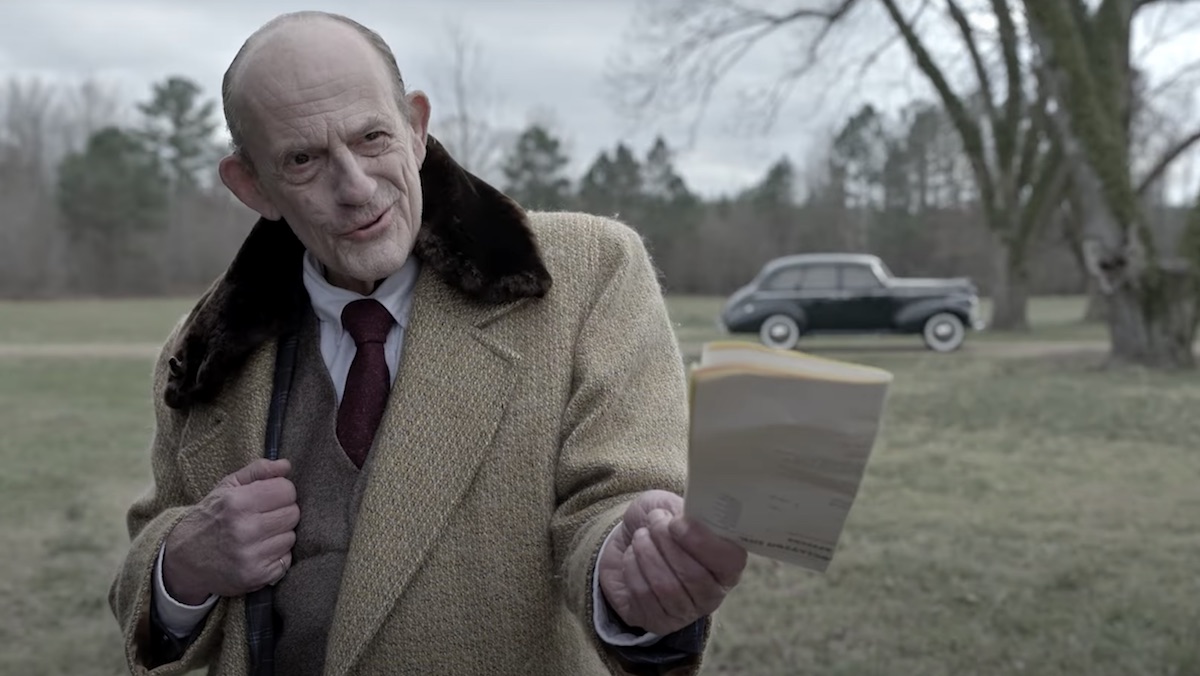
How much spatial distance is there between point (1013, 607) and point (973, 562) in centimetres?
69

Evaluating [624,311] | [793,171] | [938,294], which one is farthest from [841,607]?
[793,171]

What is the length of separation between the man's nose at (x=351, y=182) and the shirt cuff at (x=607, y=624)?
58 centimetres

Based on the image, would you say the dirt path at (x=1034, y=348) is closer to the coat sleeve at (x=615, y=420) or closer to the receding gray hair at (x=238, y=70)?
the coat sleeve at (x=615, y=420)

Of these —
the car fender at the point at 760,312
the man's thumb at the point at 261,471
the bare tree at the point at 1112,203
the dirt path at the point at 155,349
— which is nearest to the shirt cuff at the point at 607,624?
the man's thumb at the point at 261,471

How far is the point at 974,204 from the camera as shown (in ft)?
131

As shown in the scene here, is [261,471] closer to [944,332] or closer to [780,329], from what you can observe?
[780,329]

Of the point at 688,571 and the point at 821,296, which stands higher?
the point at 688,571

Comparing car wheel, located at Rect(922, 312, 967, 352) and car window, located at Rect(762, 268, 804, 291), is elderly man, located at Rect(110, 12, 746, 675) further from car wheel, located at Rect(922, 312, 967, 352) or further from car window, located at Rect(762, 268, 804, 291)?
car window, located at Rect(762, 268, 804, 291)

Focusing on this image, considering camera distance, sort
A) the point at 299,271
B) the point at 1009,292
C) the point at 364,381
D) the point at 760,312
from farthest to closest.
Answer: the point at 1009,292 → the point at 760,312 → the point at 299,271 → the point at 364,381

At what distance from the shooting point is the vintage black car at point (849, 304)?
62.3ft

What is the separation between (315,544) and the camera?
1696 millimetres

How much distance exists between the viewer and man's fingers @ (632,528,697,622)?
1275 millimetres

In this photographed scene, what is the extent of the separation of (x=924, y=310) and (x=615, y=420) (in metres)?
18.2

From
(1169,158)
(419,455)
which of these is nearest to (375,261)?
(419,455)
